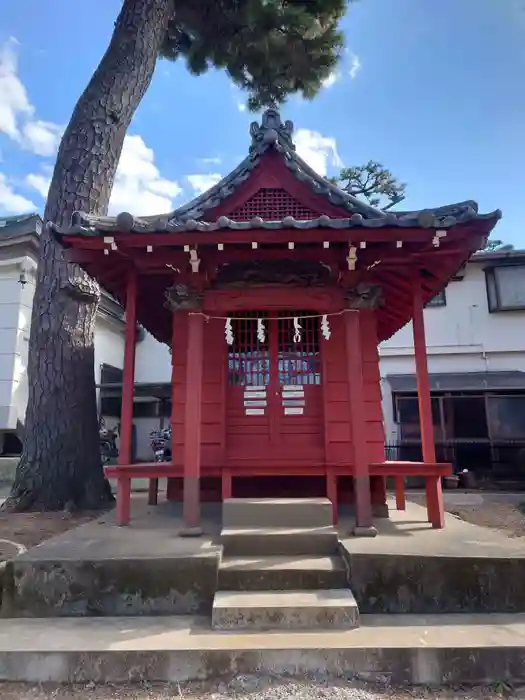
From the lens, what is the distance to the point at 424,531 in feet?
16.5

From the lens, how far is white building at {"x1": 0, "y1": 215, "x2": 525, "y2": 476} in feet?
41.8

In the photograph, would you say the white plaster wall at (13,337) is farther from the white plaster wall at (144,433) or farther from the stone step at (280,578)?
the stone step at (280,578)

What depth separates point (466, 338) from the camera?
15.8 meters

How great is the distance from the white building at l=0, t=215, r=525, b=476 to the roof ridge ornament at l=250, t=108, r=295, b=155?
27.2 ft

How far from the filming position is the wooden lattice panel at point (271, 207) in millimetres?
6441

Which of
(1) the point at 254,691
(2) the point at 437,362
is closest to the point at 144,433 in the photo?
(2) the point at 437,362

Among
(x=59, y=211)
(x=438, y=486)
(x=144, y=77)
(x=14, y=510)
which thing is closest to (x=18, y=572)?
(x=14, y=510)

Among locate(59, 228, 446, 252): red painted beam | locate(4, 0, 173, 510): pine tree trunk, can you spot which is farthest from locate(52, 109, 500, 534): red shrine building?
locate(4, 0, 173, 510): pine tree trunk

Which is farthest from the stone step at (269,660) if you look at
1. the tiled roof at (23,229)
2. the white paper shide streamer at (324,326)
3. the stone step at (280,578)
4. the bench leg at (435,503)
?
the tiled roof at (23,229)

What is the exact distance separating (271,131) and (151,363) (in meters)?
12.5

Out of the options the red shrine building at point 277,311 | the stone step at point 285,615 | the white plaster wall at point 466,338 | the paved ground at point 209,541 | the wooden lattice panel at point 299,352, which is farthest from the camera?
the white plaster wall at point 466,338

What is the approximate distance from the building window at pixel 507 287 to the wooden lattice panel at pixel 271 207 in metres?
11.7

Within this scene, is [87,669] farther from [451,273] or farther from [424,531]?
[451,273]

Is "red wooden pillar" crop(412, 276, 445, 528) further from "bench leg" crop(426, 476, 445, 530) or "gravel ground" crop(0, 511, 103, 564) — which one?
"gravel ground" crop(0, 511, 103, 564)
